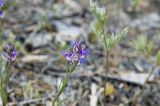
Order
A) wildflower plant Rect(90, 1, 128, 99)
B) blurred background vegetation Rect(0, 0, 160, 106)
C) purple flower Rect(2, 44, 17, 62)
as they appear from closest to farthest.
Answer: purple flower Rect(2, 44, 17, 62)
wildflower plant Rect(90, 1, 128, 99)
blurred background vegetation Rect(0, 0, 160, 106)

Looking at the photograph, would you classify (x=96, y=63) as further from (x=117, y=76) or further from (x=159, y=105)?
(x=159, y=105)

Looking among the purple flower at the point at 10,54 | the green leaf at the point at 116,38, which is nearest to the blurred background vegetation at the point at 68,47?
the green leaf at the point at 116,38

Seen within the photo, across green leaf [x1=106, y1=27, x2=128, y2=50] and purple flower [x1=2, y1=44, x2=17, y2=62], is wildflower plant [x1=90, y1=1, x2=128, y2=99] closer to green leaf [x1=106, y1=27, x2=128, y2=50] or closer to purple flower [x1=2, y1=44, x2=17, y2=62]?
green leaf [x1=106, y1=27, x2=128, y2=50]

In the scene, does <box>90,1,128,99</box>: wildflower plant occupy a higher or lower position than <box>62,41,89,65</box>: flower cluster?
higher

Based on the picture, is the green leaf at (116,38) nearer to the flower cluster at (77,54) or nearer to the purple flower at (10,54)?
the flower cluster at (77,54)

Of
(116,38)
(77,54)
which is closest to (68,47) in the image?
(116,38)

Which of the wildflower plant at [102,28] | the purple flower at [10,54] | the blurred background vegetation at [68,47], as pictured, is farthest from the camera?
the blurred background vegetation at [68,47]

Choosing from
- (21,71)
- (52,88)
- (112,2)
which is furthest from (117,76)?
(112,2)

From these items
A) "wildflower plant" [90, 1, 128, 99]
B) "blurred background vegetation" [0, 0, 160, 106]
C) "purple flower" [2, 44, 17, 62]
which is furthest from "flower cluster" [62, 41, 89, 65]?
"blurred background vegetation" [0, 0, 160, 106]

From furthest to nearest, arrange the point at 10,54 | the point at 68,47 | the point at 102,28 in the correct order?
the point at 68,47 → the point at 102,28 → the point at 10,54

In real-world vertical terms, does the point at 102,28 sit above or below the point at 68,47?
above

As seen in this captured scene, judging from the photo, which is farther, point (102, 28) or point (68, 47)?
point (68, 47)

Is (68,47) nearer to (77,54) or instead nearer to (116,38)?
(116,38)
